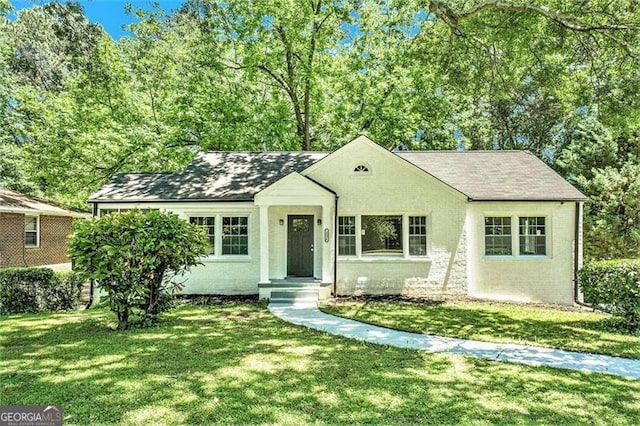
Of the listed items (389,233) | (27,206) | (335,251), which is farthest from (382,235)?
(27,206)

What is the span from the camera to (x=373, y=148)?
529 inches

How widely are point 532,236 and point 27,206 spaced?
2365 centimetres

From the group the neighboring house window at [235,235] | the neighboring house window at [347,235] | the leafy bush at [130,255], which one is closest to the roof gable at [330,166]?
the neighboring house window at [235,235]

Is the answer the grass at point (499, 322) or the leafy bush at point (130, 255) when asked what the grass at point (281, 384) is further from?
the grass at point (499, 322)

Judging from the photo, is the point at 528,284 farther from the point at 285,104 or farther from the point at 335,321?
the point at 285,104

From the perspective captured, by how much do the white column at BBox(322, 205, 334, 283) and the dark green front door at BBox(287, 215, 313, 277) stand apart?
72 cm

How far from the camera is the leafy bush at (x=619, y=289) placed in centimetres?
866

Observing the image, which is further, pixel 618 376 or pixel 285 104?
pixel 285 104

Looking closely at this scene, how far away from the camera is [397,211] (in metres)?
13.4

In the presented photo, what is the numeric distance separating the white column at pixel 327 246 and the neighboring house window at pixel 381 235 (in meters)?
1.21

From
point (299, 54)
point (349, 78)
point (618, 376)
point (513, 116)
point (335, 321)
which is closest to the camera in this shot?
point (618, 376)

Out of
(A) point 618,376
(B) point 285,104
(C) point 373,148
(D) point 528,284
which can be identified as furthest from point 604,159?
(A) point 618,376

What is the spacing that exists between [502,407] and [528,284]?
9.88 meters

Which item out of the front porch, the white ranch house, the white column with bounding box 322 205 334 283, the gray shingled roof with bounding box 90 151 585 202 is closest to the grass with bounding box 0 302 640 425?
the front porch
